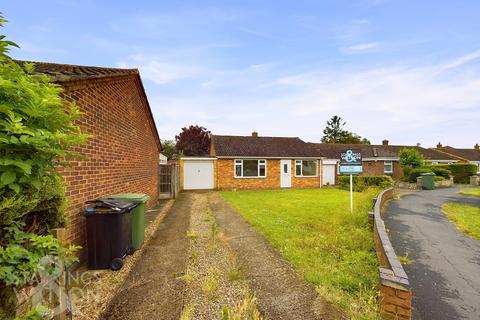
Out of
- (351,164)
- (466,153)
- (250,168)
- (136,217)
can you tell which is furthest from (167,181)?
(466,153)

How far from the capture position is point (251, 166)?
2112cm

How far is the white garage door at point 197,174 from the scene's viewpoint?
66.7 feet

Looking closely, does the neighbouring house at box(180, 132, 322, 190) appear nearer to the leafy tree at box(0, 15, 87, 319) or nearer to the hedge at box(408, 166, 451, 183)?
the hedge at box(408, 166, 451, 183)

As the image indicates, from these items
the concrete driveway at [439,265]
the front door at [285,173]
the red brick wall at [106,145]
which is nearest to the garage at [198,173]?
the front door at [285,173]

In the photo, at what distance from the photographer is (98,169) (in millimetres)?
5566

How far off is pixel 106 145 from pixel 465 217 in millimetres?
13465

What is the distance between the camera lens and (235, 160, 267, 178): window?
20.8 metres

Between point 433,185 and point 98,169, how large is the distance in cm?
2537

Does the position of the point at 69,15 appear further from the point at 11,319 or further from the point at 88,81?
the point at 11,319

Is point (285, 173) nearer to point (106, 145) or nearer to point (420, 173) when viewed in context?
point (420, 173)

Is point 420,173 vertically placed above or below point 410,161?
below

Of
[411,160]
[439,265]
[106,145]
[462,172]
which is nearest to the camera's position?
[439,265]

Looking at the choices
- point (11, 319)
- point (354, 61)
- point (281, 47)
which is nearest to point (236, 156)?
point (281, 47)

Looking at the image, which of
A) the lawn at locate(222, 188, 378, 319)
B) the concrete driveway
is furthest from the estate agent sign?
the concrete driveway
